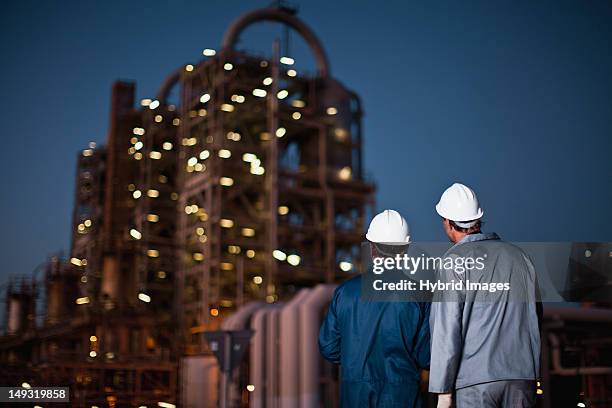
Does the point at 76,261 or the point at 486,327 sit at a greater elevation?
the point at 76,261

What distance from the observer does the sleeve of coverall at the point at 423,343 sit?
5047mm

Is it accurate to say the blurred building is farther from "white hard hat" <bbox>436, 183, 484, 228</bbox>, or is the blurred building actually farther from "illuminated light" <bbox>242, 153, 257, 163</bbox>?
"white hard hat" <bbox>436, 183, 484, 228</bbox>

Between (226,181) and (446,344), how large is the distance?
1218 inches

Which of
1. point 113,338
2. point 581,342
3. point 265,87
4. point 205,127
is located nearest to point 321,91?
point 265,87

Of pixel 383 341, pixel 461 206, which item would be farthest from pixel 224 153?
pixel 461 206

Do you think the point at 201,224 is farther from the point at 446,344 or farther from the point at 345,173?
the point at 446,344

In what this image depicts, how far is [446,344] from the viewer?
4.20m

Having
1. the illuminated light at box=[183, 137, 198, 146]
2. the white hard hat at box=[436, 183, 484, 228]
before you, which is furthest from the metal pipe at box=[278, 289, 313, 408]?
the white hard hat at box=[436, 183, 484, 228]

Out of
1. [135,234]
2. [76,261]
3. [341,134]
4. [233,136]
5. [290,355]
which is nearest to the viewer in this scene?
[290,355]

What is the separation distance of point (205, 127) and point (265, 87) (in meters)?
3.29

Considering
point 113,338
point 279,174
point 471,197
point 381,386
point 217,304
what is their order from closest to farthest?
point 471,197
point 381,386
point 113,338
point 217,304
point 279,174

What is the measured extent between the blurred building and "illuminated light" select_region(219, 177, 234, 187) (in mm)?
54

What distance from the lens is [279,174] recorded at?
36.0 m

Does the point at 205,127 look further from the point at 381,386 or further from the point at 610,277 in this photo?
the point at 381,386
